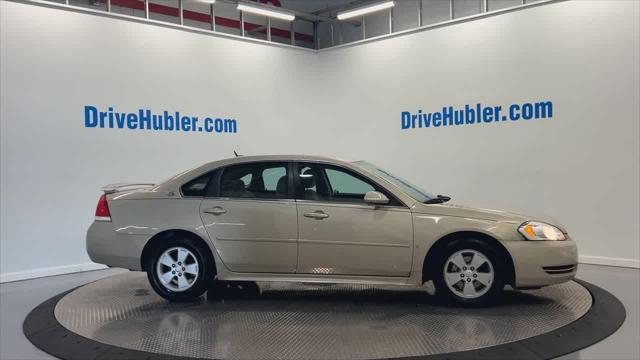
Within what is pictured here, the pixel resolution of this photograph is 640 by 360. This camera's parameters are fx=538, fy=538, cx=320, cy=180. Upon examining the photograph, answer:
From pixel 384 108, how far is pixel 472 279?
4475mm

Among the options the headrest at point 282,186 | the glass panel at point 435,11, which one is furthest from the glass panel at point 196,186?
the glass panel at point 435,11

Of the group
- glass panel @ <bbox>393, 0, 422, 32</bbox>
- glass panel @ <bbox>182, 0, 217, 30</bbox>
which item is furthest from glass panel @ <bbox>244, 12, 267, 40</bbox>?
glass panel @ <bbox>393, 0, 422, 32</bbox>

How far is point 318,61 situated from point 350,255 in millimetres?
5317

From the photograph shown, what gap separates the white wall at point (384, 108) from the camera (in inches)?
248

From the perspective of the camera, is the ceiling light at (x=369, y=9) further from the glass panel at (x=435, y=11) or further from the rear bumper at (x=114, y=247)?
the rear bumper at (x=114, y=247)

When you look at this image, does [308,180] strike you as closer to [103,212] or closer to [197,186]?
[197,186]

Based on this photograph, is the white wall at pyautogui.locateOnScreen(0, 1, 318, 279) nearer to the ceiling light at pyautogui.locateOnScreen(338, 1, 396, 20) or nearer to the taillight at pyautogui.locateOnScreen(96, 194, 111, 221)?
the ceiling light at pyautogui.locateOnScreen(338, 1, 396, 20)

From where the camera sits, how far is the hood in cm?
447

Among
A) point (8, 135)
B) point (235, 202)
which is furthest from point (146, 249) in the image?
point (8, 135)

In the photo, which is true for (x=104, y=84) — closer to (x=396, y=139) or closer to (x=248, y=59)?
(x=248, y=59)

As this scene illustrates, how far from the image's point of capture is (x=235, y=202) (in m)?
4.80

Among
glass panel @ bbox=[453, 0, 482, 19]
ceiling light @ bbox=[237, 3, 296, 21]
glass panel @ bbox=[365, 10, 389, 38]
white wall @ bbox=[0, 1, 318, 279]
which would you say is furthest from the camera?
glass panel @ bbox=[365, 10, 389, 38]

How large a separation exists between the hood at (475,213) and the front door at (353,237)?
16 cm

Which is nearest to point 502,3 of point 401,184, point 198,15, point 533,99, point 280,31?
point 533,99
